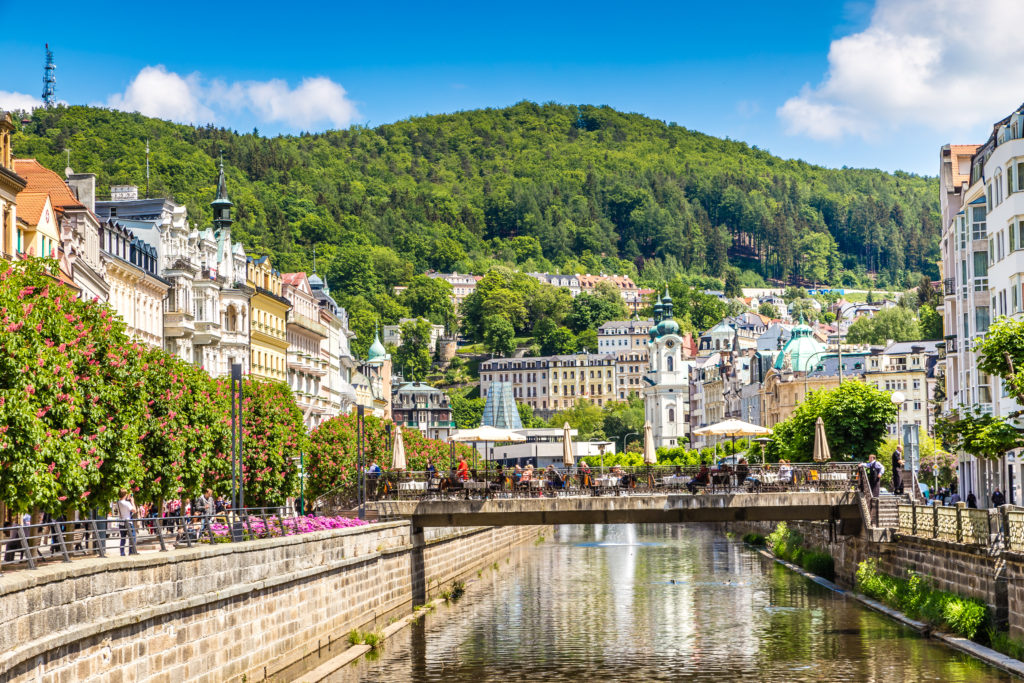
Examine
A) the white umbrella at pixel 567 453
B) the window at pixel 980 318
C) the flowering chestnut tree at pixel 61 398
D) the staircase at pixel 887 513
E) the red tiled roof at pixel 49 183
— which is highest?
the red tiled roof at pixel 49 183

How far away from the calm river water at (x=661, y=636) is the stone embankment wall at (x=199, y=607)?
194 cm

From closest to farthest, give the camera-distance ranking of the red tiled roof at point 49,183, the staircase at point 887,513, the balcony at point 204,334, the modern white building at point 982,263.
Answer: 1. the staircase at point 887,513
2. the modern white building at point 982,263
3. the red tiled roof at point 49,183
4. the balcony at point 204,334

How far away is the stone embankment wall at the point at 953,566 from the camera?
34.3 m

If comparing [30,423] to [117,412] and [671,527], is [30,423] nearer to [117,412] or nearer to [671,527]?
[117,412]

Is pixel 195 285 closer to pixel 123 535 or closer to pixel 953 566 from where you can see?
pixel 953 566

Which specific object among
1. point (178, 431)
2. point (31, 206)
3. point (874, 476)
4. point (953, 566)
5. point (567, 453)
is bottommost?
point (953, 566)

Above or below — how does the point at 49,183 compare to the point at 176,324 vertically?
above

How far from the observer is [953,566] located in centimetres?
4006

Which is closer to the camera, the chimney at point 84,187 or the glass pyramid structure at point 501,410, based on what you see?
the chimney at point 84,187

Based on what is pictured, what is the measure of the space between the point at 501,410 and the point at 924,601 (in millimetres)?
149704

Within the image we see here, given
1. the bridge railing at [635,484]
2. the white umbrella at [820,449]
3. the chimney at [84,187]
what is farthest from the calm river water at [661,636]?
the chimney at [84,187]

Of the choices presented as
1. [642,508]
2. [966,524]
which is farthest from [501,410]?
[966,524]

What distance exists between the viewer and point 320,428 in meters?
74.0

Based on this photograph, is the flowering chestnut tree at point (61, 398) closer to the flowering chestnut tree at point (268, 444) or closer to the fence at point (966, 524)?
the flowering chestnut tree at point (268, 444)
